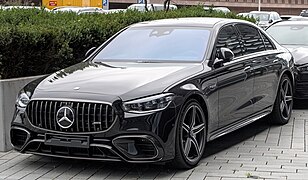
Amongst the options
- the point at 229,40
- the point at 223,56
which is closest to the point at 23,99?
the point at 223,56

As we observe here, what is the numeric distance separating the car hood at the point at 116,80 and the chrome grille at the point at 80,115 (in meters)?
0.10

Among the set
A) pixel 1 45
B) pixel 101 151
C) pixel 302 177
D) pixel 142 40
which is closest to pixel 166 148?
pixel 101 151

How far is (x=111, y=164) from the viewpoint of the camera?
684 centimetres

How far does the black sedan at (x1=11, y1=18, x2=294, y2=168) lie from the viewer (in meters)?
6.16

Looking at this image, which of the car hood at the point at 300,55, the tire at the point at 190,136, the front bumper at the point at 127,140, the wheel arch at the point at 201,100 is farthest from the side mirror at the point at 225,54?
the car hood at the point at 300,55

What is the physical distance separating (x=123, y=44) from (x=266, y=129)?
246cm

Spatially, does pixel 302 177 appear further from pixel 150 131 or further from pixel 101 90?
pixel 101 90

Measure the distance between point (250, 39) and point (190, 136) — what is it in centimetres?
242

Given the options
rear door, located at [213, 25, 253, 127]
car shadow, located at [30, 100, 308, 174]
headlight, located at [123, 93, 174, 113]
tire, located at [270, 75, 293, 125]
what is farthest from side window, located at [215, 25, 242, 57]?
headlight, located at [123, 93, 174, 113]

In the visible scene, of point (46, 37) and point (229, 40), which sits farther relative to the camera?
point (46, 37)

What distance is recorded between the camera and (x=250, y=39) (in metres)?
8.56

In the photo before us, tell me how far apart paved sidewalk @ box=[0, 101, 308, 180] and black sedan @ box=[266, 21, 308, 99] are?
2.45 metres

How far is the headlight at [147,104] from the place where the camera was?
242 inches

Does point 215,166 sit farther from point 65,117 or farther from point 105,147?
point 65,117
